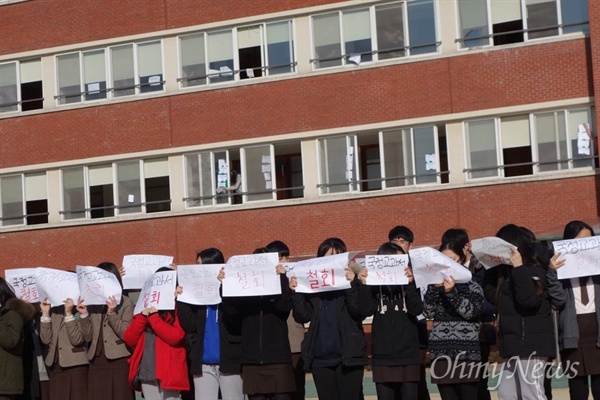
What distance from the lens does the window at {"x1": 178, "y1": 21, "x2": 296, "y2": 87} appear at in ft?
104

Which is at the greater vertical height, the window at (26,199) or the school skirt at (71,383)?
the window at (26,199)

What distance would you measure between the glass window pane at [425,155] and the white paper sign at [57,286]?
694 inches

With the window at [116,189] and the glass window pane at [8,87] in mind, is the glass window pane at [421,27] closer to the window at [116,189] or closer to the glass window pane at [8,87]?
the window at [116,189]

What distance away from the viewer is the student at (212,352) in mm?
12508

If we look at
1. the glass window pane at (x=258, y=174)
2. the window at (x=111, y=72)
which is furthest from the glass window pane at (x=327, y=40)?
the window at (x=111, y=72)

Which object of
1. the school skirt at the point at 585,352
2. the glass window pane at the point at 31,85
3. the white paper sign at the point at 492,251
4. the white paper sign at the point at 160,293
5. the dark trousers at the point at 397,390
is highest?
the glass window pane at the point at 31,85

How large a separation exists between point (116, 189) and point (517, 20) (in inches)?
493

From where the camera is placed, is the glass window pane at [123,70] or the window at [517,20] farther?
the glass window pane at [123,70]

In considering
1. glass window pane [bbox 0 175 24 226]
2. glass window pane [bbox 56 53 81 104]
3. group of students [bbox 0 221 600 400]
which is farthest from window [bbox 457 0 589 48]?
group of students [bbox 0 221 600 400]

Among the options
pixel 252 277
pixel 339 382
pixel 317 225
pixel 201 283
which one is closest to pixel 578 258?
pixel 339 382

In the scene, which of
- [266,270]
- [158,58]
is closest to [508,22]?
[158,58]

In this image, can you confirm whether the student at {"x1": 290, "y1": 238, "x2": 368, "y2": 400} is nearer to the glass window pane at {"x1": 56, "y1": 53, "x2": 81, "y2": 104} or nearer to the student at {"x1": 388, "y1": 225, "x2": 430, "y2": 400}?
the student at {"x1": 388, "y1": 225, "x2": 430, "y2": 400}

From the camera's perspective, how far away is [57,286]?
1327 cm

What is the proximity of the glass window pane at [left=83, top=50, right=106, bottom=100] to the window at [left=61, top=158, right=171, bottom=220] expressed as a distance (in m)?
2.18
